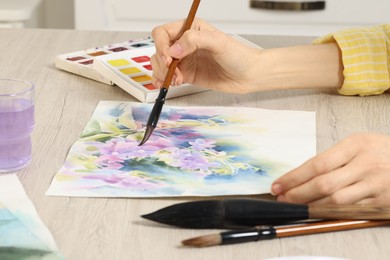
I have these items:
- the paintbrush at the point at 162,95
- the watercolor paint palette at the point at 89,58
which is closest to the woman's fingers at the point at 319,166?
the paintbrush at the point at 162,95

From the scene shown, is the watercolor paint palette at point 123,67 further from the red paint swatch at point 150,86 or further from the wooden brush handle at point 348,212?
the wooden brush handle at point 348,212

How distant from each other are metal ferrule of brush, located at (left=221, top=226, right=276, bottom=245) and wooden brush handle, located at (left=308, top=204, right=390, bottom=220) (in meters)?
0.05

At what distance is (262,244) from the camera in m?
0.87

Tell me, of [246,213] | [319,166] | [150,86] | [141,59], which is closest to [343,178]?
[319,166]

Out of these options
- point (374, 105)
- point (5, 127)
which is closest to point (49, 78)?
point (5, 127)

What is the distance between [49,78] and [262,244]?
0.61 meters

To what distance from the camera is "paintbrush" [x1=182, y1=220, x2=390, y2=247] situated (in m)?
0.86

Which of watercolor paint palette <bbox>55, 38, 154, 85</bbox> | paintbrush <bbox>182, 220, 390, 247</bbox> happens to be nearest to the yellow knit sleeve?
watercolor paint palette <bbox>55, 38, 154, 85</bbox>

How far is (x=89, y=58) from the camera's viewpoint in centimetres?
141

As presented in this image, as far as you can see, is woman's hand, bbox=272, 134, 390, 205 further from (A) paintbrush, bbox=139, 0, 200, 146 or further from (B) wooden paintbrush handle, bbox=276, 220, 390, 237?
(A) paintbrush, bbox=139, 0, 200, 146

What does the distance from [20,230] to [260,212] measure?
10.1 inches

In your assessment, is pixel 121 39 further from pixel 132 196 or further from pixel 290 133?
pixel 132 196

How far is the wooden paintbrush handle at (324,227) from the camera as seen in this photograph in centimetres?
88

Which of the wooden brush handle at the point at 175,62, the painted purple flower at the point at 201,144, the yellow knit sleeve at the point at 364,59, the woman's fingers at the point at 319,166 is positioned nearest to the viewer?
the woman's fingers at the point at 319,166
